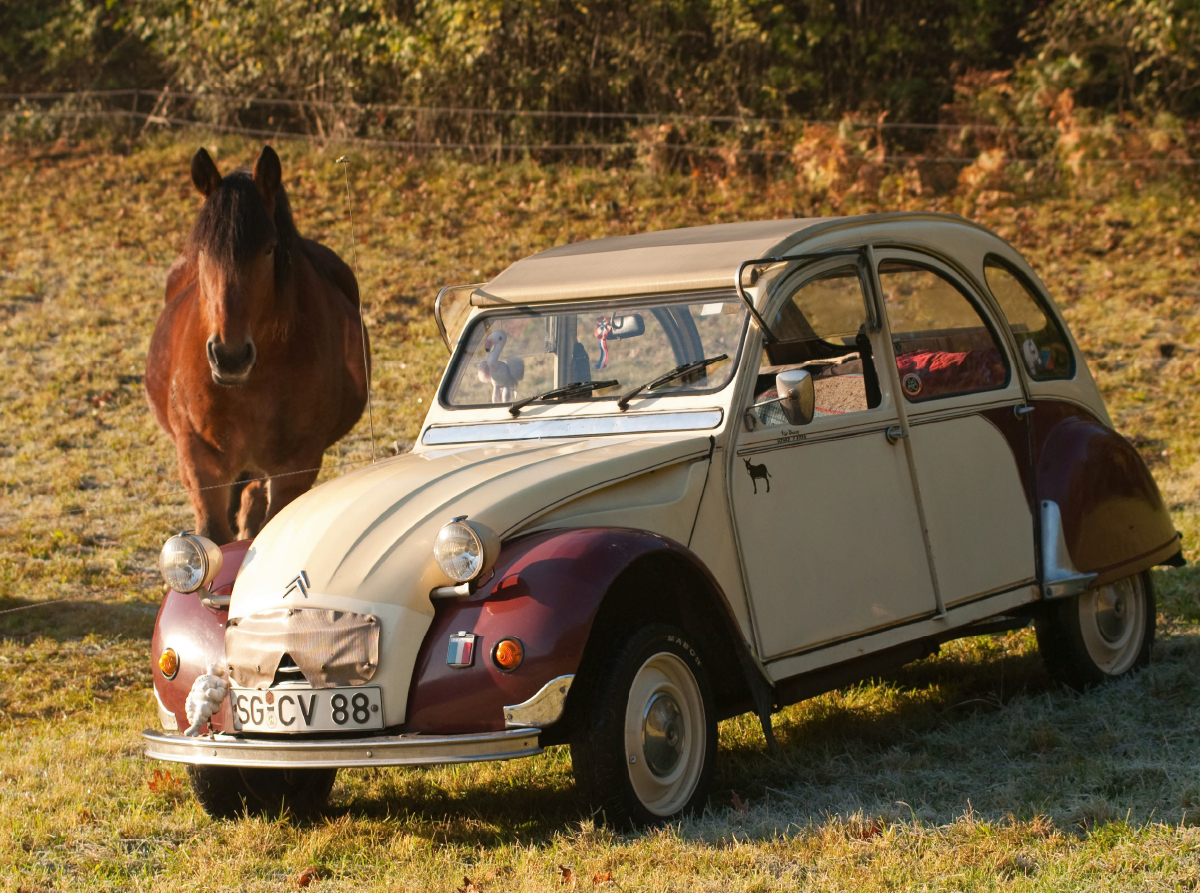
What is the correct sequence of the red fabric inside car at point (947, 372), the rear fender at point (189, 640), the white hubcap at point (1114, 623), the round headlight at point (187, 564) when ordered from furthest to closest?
the white hubcap at point (1114, 623) → the red fabric inside car at point (947, 372) → the round headlight at point (187, 564) → the rear fender at point (189, 640)

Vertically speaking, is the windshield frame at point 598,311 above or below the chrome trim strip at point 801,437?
above

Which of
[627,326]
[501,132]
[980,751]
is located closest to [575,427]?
[627,326]

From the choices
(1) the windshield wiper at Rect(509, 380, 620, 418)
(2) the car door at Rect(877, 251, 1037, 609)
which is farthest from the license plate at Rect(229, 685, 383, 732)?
(2) the car door at Rect(877, 251, 1037, 609)

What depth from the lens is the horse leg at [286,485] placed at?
7484 millimetres

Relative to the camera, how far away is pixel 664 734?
4.45 m

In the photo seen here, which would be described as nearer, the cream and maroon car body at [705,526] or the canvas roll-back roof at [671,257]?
the cream and maroon car body at [705,526]

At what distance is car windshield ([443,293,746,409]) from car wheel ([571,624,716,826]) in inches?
44.6

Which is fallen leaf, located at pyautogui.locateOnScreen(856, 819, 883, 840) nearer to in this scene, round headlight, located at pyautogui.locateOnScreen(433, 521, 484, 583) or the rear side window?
round headlight, located at pyautogui.locateOnScreen(433, 521, 484, 583)

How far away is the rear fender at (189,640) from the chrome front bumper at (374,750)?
258 mm

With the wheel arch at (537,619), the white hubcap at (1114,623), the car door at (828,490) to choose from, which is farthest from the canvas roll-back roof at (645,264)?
the white hubcap at (1114,623)

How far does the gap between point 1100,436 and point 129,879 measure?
4629 millimetres

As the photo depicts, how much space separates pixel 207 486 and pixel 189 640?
3020 mm

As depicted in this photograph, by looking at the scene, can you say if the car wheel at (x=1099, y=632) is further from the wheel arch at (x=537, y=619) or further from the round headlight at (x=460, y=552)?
the round headlight at (x=460, y=552)

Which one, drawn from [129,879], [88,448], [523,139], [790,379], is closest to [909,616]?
[790,379]
